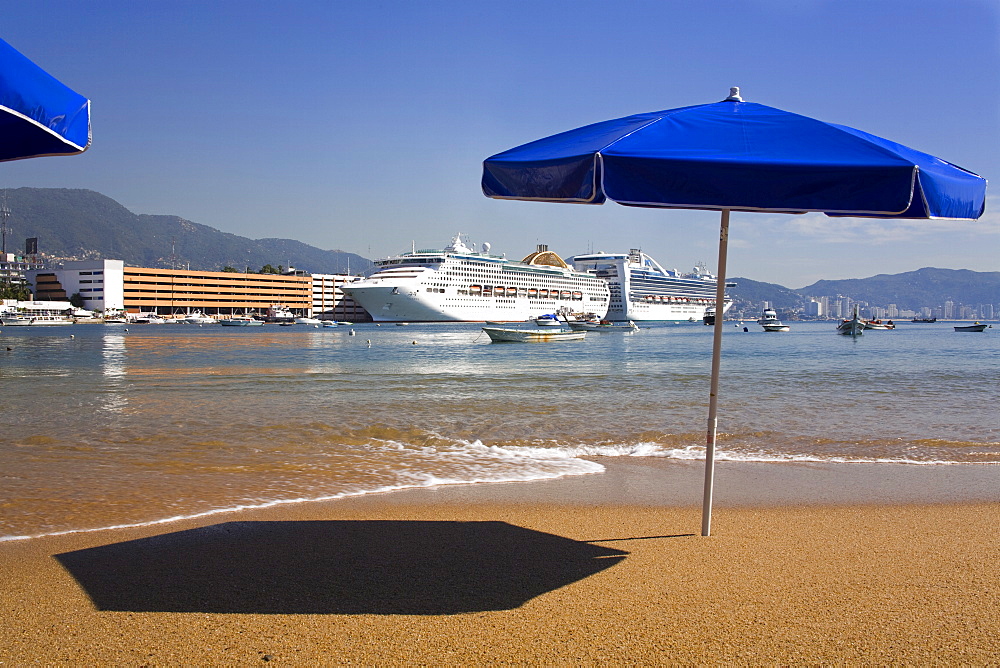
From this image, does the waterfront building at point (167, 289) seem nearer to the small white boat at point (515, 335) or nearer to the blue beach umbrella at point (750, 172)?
the small white boat at point (515, 335)

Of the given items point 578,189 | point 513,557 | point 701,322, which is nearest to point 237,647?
point 513,557

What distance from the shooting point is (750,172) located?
273cm

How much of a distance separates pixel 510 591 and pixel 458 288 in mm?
75221

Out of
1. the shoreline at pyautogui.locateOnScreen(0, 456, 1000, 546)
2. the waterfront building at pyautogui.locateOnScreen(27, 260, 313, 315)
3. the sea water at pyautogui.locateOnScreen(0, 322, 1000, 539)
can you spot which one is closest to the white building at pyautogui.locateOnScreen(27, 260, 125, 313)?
the waterfront building at pyautogui.locateOnScreen(27, 260, 313, 315)

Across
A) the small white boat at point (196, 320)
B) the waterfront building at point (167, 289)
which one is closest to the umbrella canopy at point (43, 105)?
the small white boat at point (196, 320)

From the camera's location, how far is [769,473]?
570cm

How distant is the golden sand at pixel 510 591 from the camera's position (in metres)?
2.30

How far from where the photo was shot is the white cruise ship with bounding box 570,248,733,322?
96375 millimetres

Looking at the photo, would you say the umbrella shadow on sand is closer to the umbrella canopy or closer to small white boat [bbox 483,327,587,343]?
the umbrella canopy

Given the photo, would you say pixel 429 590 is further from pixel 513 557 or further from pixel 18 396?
pixel 18 396

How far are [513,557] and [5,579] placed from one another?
2.17 m

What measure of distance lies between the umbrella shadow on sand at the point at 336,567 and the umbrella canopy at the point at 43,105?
1768mm

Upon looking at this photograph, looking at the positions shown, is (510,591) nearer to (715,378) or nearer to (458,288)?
(715,378)

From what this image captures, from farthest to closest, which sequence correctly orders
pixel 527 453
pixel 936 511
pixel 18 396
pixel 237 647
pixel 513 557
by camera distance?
pixel 18 396
pixel 527 453
pixel 936 511
pixel 513 557
pixel 237 647
